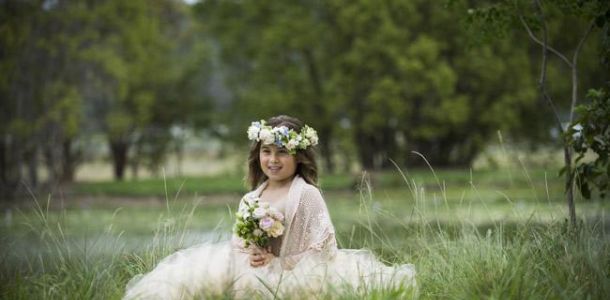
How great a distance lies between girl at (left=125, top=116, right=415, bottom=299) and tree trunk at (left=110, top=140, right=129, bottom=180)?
1825 centimetres

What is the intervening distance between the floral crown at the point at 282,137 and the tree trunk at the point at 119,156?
1825 centimetres

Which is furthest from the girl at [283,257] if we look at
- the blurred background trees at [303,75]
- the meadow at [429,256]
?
the blurred background trees at [303,75]

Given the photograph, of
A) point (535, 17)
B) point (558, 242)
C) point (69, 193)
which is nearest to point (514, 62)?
point (69, 193)

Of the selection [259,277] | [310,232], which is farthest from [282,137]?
[259,277]

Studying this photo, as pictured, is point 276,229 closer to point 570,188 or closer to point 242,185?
point 570,188

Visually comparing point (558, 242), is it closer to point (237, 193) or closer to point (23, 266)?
point (23, 266)

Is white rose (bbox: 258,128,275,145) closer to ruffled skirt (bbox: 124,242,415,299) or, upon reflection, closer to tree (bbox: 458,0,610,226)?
ruffled skirt (bbox: 124,242,415,299)

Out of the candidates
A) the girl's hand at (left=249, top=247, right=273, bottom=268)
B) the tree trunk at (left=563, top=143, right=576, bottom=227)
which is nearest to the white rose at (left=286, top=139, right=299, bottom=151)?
the girl's hand at (left=249, top=247, right=273, bottom=268)

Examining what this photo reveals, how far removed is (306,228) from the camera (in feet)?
14.8

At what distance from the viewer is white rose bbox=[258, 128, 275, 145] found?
182 inches

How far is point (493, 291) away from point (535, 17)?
3.24m

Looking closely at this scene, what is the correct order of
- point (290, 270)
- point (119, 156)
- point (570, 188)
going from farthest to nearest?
point (119, 156) → point (570, 188) → point (290, 270)

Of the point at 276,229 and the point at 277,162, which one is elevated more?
the point at 277,162

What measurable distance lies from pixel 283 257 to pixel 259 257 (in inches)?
5.7
